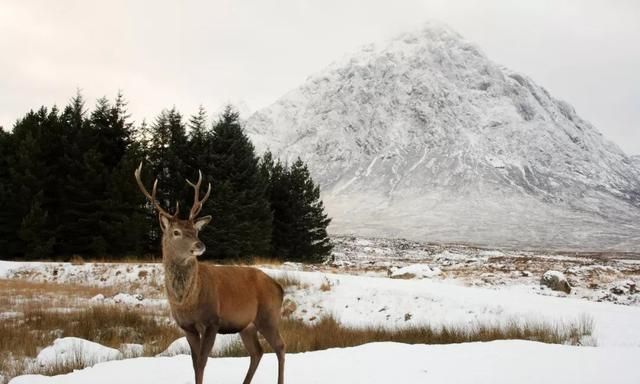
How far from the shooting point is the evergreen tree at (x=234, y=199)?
26.7 m

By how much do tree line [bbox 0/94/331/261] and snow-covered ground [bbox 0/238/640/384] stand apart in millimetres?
5176

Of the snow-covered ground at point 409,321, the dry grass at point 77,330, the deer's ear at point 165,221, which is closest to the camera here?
the deer's ear at point 165,221

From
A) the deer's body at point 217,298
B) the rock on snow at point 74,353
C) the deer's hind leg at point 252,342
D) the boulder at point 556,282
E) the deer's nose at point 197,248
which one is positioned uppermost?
the deer's nose at point 197,248

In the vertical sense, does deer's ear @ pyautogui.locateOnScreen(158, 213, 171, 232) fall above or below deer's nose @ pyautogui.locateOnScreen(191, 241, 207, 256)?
above

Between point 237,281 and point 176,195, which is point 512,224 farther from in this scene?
point 237,281

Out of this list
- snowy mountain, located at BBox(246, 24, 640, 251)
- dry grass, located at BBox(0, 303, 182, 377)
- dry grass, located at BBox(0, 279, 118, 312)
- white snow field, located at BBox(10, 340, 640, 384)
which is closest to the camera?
white snow field, located at BBox(10, 340, 640, 384)

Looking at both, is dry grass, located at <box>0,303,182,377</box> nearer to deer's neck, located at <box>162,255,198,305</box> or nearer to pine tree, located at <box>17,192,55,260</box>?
deer's neck, located at <box>162,255,198,305</box>

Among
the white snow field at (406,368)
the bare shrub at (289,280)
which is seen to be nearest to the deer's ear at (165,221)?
the white snow field at (406,368)

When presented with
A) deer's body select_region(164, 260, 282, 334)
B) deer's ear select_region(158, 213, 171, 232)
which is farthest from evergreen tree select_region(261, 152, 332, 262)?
deer's ear select_region(158, 213, 171, 232)

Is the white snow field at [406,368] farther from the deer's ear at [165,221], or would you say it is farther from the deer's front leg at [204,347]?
the deer's ear at [165,221]

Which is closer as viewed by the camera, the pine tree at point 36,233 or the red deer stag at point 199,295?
the red deer stag at point 199,295

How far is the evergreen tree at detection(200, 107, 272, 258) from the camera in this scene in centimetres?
2670

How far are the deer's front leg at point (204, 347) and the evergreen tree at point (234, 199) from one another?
72.2ft

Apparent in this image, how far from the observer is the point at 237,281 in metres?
4.75
